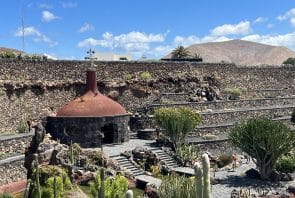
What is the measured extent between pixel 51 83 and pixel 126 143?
24.6 feet

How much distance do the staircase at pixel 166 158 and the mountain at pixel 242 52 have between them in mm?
Result: 87587

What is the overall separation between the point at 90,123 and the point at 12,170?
28.1ft

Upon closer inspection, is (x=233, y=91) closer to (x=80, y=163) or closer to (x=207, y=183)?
(x=80, y=163)

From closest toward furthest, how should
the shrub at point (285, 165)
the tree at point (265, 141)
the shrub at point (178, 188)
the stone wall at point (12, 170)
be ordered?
the shrub at point (178, 188) → the stone wall at point (12, 170) → the tree at point (265, 141) → the shrub at point (285, 165)

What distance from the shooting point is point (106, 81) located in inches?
1486

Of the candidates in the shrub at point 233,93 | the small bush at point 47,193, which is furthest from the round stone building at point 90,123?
the shrub at point 233,93

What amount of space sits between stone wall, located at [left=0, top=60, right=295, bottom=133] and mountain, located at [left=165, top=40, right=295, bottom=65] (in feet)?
223

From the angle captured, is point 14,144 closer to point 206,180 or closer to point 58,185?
point 58,185

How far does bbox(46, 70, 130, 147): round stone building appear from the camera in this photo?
30375 mm

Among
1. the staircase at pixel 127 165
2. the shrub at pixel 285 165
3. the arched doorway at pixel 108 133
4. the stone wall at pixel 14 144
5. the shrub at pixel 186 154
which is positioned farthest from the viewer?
the arched doorway at pixel 108 133

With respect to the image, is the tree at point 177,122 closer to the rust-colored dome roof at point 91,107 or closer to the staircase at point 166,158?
the staircase at point 166,158

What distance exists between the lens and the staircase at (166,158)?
28.9 metres

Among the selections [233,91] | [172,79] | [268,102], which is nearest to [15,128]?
[172,79]

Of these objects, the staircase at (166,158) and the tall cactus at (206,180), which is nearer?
the tall cactus at (206,180)
